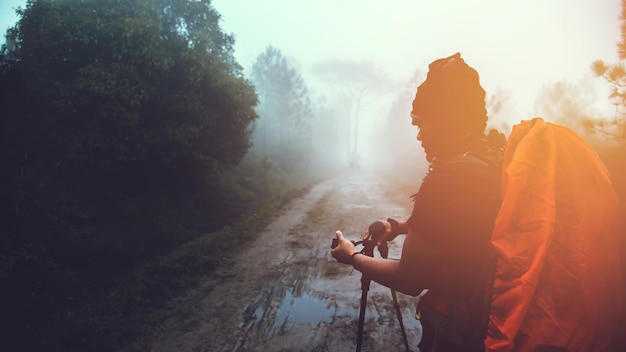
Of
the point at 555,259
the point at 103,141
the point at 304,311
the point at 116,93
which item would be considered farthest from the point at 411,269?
the point at 116,93

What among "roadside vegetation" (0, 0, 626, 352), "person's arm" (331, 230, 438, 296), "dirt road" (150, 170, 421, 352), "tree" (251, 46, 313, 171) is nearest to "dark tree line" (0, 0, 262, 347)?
"roadside vegetation" (0, 0, 626, 352)

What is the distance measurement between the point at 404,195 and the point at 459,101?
604 inches

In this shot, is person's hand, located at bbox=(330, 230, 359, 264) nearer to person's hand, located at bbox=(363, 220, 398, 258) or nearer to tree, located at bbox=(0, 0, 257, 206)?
person's hand, located at bbox=(363, 220, 398, 258)

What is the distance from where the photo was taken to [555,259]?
1197 millimetres

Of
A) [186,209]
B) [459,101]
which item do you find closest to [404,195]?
[186,209]

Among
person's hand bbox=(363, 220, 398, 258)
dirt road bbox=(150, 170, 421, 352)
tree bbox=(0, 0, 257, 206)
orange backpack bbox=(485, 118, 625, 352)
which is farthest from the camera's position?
tree bbox=(0, 0, 257, 206)

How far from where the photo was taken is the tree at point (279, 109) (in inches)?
1191

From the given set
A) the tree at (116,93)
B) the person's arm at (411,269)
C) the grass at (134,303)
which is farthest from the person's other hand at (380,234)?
the tree at (116,93)

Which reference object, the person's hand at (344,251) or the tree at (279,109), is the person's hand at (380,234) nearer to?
the person's hand at (344,251)

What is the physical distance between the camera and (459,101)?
5.71 ft

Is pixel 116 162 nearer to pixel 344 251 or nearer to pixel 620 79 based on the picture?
pixel 344 251

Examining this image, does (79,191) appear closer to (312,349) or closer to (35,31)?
(35,31)

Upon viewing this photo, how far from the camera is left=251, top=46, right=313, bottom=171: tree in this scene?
3025 cm

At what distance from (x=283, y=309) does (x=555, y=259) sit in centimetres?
411
